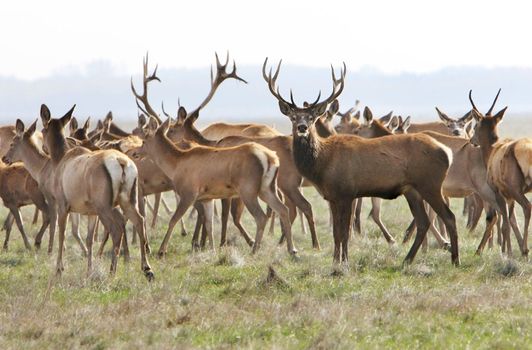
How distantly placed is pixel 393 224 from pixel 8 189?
6692 mm

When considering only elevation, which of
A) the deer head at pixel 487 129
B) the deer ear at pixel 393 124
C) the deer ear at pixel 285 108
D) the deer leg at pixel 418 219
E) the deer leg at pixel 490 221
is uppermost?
the deer ear at pixel 285 108

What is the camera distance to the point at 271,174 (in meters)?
14.0

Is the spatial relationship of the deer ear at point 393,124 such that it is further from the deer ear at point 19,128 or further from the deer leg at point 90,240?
the deer leg at point 90,240

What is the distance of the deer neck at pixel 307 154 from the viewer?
1251 cm

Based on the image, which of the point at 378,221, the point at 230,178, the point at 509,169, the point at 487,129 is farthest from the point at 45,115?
the point at 509,169

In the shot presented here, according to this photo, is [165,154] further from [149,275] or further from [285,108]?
[149,275]

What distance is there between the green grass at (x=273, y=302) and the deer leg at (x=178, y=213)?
0.21m

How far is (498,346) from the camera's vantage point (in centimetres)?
857

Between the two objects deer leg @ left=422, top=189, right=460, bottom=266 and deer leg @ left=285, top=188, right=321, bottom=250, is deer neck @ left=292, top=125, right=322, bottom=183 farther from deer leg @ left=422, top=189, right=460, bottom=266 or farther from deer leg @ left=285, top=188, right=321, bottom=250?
deer leg @ left=285, top=188, right=321, bottom=250

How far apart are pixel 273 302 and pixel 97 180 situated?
2.79 meters

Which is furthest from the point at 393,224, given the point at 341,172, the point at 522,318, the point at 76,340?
the point at 76,340

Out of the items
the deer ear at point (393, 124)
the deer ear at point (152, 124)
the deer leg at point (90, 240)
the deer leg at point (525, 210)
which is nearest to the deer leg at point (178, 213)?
the deer leg at point (90, 240)

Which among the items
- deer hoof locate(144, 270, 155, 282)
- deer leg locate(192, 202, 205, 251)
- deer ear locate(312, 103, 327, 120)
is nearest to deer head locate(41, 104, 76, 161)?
deer hoof locate(144, 270, 155, 282)

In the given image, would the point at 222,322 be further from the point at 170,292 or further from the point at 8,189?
the point at 8,189
